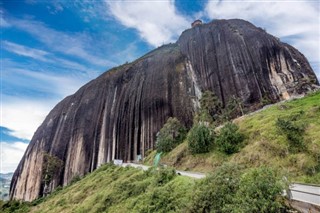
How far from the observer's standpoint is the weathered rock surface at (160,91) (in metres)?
50.6

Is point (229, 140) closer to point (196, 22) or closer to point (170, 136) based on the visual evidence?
point (170, 136)

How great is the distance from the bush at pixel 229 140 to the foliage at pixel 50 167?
4353 cm

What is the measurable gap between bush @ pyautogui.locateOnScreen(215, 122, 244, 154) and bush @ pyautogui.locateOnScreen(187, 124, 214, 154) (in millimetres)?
1440

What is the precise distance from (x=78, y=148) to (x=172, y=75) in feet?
94.6

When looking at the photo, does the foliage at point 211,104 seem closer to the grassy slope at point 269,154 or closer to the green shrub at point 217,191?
the grassy slope at point 269,154

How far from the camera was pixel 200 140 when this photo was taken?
3064 centimetres

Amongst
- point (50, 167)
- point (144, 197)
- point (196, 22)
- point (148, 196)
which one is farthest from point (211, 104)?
point (50, 167)

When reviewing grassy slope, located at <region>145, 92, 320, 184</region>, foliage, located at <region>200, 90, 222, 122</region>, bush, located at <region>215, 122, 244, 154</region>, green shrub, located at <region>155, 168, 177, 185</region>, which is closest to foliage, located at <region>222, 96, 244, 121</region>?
foliage, located at <region>200, 90, 222, 122</region>

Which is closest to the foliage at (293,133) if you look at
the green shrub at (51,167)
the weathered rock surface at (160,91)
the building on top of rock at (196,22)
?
the weathered rock surface at (160,91)

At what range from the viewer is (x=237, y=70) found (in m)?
52.8

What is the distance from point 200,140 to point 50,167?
41760 millimetres

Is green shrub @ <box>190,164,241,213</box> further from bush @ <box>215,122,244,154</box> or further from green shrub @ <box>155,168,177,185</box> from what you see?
bush @ <box>215,122,244,154</box>

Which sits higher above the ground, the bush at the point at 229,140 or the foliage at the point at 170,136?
the foliage at the point at 170,136

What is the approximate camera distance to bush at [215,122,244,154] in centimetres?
2692
